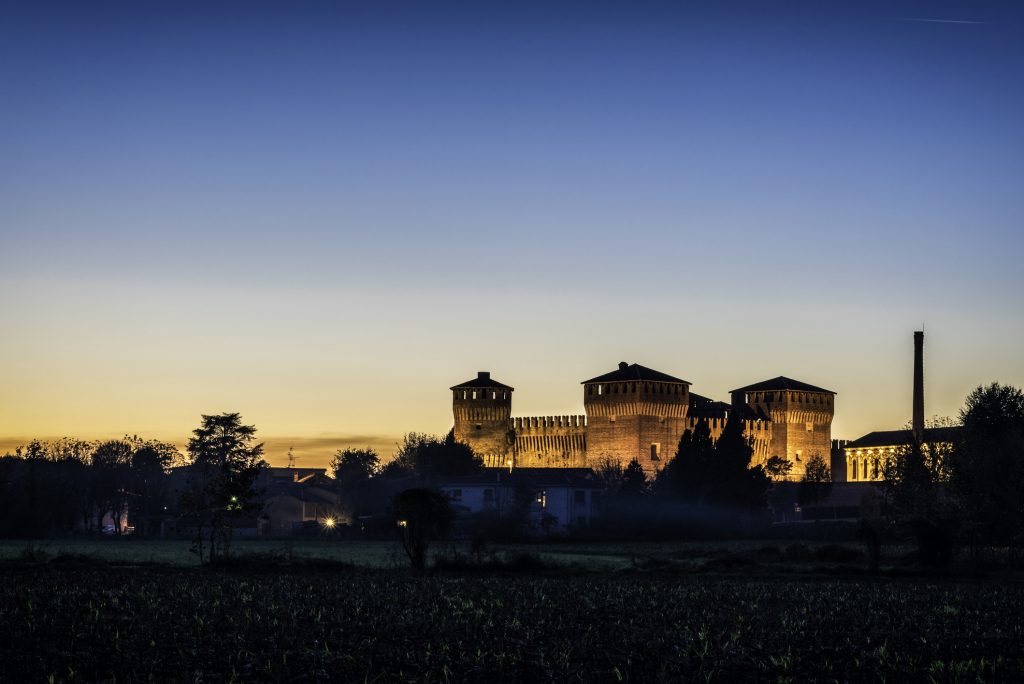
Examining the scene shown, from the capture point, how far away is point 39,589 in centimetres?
2952

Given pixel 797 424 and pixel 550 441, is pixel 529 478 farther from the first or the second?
pixel 797 424

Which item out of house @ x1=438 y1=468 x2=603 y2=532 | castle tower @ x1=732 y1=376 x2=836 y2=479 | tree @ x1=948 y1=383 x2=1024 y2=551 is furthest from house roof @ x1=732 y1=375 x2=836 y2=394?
tree @ x1=948 y1=383 x2=1024 y2=551

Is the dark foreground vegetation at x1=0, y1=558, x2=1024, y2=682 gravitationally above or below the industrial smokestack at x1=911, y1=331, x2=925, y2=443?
below

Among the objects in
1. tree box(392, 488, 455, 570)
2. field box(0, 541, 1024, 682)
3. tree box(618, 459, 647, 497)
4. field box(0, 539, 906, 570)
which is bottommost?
field box(0, 539, 906, 570)

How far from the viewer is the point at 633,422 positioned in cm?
11244

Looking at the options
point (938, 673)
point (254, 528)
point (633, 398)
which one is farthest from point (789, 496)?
point (938, 673)

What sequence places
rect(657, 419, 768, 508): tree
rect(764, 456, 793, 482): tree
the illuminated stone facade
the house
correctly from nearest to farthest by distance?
1. rect(657, 419, 768, 508): tree
2. the house
3. rect(764, 456, 793, 482): tree
4. the illuminated stone facade

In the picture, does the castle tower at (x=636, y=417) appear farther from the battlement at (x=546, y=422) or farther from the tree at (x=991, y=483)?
the tree at (x=991, y=483)

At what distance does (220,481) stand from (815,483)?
66.9 meters

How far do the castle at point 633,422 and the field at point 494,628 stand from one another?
244 ft

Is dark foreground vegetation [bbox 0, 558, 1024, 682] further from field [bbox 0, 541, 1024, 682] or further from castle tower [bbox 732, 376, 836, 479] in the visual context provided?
castle tower [bbox 732, 376, 836, 479]

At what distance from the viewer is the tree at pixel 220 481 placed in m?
48.3

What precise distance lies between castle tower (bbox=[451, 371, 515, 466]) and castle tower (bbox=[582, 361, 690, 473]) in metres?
7.07

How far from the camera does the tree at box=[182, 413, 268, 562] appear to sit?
159 feet
